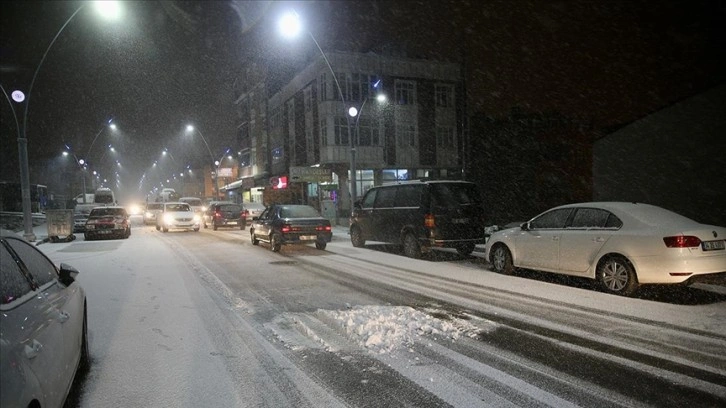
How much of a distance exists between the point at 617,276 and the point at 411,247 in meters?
6.26

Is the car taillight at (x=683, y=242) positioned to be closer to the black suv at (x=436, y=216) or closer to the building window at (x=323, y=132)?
the black suv at (x=436, y=216)

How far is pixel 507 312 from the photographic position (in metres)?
6.79

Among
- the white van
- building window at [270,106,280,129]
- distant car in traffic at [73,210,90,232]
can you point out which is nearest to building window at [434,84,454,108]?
building window at [270,106,280,129]

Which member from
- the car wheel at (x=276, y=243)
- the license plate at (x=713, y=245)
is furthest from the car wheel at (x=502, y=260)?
the car wheel at (x=276, y=243)

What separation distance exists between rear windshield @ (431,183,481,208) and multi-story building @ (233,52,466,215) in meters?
23.2

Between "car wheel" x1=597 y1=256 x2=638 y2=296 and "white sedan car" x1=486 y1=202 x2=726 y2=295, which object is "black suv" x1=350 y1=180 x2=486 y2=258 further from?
"car wheel" x1=597 y1=256 x2=638 y2=296

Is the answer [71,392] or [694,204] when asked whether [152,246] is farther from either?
[694,204]

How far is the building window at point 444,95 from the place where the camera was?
41.7 metres

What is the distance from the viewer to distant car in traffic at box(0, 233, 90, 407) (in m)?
2.28

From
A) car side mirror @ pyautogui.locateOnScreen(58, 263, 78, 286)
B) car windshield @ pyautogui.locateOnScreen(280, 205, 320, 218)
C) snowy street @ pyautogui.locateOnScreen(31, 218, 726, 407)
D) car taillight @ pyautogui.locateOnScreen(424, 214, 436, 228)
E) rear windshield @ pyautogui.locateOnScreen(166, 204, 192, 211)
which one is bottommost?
snowy street @ pyautogui.locateOnScreen(31, 218, 726, 407)

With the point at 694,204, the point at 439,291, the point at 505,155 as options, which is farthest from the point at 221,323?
the point at 505,155

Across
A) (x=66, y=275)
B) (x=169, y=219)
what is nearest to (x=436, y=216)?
(x=66, y=275)

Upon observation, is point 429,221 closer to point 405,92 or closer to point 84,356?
point 84,356

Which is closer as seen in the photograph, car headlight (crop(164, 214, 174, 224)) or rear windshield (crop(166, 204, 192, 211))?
car headlight (crop(164, 214, 174, 224))
